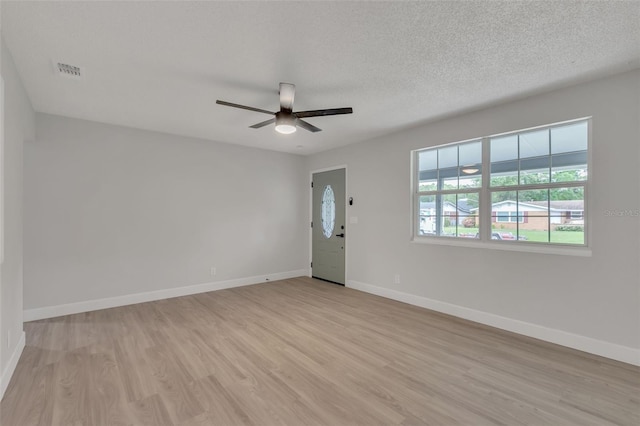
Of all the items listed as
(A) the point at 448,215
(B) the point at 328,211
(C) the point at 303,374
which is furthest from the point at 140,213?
(A) the point at 448,215

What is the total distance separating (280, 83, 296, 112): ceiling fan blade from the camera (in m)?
2.83

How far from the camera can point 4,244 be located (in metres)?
2.21

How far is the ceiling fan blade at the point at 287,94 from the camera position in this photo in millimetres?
2834

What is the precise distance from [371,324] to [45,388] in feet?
10.0

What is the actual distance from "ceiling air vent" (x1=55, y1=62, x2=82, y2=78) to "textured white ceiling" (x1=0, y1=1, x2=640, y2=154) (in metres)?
0.07

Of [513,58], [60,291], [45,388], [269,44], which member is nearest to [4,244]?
[45,388]

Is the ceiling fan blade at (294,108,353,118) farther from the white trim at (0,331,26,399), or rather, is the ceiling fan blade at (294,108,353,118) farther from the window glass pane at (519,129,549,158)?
the white trim at (0,331,26,399)

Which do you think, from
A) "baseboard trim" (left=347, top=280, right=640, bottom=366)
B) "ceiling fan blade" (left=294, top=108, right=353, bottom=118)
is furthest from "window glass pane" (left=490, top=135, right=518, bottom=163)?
"ceiling fan blade" (left=294, top=108, right=353, bottom=118)

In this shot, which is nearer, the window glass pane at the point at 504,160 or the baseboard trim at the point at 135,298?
the window glass pane at the point at 504,160

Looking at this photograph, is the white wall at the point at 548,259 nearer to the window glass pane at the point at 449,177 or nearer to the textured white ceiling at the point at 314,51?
the textured white ceiling at the point at 314,51

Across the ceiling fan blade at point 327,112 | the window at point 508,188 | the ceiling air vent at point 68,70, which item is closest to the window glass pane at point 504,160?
the window at point 508,188

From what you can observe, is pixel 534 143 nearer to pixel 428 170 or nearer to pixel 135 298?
pixel 428 170

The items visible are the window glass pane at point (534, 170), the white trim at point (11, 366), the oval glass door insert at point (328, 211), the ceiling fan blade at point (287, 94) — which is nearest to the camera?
the white trim at point (11, 366)

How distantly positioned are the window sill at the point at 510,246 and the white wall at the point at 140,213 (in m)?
3.09
